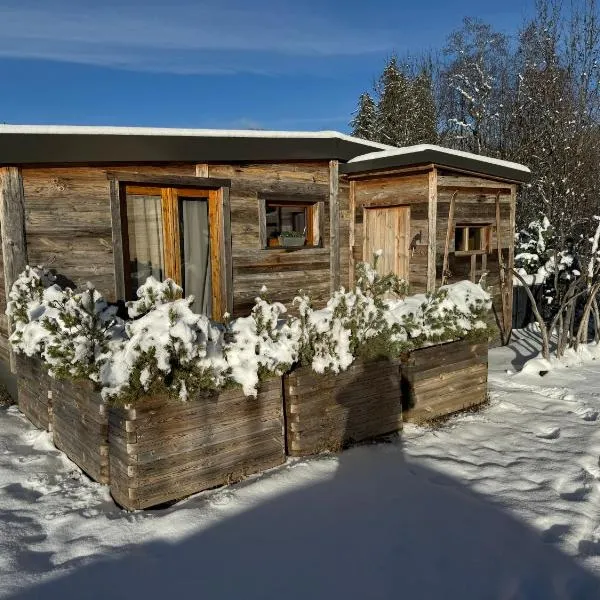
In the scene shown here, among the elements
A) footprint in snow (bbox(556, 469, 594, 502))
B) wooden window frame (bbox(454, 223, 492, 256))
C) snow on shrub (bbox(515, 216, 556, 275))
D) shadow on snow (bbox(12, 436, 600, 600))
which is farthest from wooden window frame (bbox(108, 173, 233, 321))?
snow on shrub (bbox(515, 216, 556, 275))

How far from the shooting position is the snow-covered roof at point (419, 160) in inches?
293

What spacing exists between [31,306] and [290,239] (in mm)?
3919

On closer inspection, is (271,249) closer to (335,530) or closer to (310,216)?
(310,216)

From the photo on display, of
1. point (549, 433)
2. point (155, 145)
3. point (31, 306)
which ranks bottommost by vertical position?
point (549, 433)

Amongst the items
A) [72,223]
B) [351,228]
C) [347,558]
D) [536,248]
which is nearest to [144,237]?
[72,223]

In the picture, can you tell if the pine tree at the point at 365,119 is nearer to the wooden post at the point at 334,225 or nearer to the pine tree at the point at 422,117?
the pine tree at the point at 422,117

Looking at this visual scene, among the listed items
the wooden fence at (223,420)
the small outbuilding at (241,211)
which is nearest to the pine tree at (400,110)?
the small outbuilding at (241,211)

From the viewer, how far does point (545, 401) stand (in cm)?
612

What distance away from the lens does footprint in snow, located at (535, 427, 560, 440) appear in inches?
196

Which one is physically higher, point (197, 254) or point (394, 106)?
point (394, 106)

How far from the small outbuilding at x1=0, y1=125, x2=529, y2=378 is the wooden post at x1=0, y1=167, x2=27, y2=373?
11mm

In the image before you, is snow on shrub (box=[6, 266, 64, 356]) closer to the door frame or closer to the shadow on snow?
the shadow on snow

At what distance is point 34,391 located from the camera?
200 inches

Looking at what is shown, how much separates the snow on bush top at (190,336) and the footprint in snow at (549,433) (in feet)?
4.31
